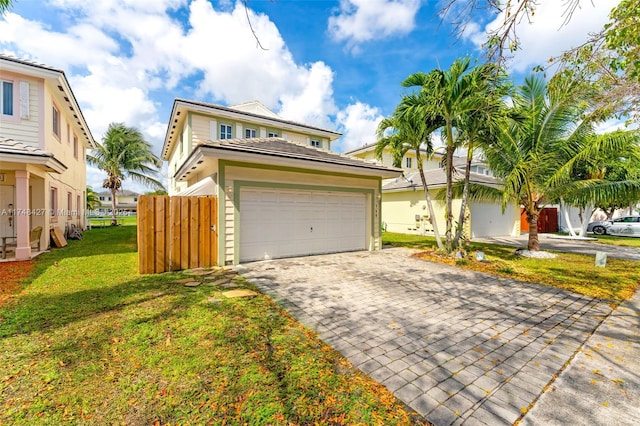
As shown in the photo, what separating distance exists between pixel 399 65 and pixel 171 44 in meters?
7.57

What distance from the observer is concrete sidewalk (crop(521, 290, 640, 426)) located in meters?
2.57

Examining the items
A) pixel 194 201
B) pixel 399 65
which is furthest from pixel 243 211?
pixel 399 65

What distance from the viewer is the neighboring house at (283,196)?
881cm

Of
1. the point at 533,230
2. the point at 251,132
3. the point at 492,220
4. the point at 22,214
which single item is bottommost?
the point at 533,230

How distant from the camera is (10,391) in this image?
2.82 m

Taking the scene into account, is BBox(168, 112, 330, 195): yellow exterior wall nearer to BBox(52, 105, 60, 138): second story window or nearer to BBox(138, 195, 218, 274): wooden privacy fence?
BBox(52, 105, 60, 138): second story window

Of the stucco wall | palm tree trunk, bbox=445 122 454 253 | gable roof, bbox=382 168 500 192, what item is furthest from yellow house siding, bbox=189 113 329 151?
the stucco wall

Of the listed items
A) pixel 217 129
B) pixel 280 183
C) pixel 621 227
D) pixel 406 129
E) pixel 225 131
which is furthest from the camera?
pixel 621 227

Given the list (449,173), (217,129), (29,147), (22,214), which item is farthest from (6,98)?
(449,173)

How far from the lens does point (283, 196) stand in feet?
33.3

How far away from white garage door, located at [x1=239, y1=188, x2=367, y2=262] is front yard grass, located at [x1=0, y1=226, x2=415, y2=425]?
4.17m

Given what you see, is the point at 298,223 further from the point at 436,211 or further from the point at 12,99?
the point at 436,211

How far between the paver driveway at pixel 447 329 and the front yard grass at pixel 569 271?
827mm

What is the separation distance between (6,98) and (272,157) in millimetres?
10936
